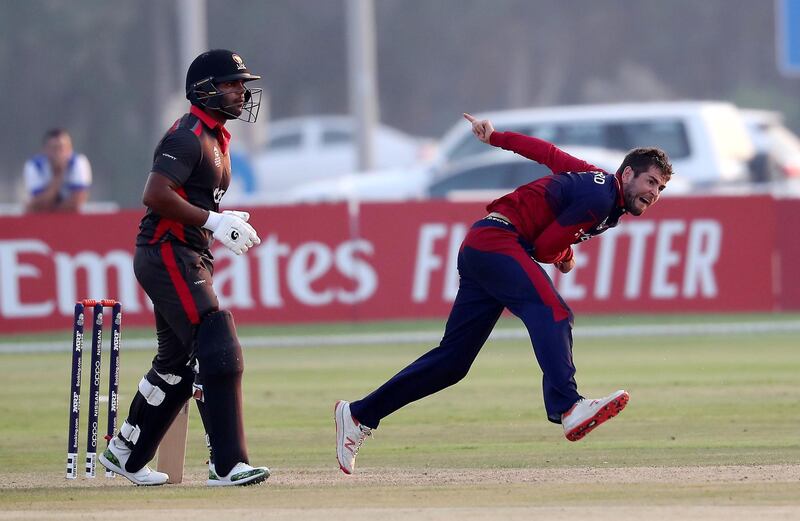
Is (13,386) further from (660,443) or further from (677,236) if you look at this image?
(677,236)

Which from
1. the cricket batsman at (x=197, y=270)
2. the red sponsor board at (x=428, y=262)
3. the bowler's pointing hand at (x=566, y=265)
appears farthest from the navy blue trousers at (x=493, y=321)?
the red sponsor board at (x=428, y=262)

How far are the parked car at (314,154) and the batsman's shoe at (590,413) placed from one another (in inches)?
1277

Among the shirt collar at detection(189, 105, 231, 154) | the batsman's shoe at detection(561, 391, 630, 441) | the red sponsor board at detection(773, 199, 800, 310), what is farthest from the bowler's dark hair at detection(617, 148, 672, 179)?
the red sponsor board at detection(773, 199, 800, 310)

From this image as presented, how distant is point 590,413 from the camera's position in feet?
26.9

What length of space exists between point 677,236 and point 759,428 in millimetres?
8866

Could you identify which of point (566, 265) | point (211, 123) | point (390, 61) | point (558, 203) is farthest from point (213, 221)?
point (390, 61)

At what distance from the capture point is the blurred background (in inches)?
2217

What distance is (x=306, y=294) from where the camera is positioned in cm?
1928

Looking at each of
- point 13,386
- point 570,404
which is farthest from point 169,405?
point 13,386

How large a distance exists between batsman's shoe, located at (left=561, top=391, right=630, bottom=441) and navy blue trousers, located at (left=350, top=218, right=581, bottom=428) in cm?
6

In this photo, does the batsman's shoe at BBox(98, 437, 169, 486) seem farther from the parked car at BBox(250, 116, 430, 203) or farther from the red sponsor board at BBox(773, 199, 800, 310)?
the parked car at BBox(250, 116, 430, 203)

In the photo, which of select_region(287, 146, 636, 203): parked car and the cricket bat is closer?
the cricket bat

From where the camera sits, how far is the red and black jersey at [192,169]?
8.36 m

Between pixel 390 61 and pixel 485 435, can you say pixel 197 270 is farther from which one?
pixel 390 61
